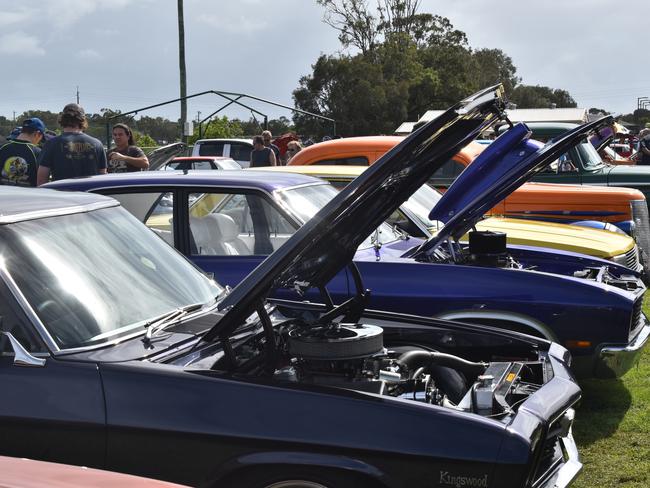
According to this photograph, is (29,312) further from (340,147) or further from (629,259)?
(340,147)

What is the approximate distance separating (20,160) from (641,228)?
22.5 ft

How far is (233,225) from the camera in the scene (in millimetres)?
6000

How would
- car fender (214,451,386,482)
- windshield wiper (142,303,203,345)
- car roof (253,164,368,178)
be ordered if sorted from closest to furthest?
car fender (214,451,386,482)
windshield wiper (142,303,203,345)
car roof (253,164,368,178)

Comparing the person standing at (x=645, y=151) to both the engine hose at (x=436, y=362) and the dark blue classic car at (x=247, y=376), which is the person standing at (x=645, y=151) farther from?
the engine hose at (x=436, y=362)

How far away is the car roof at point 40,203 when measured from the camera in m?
3.48

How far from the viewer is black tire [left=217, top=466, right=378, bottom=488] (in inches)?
115

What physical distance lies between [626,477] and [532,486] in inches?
72.3

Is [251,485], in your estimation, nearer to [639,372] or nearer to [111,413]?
[111,413]

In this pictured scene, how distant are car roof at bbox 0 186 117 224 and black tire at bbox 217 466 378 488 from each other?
1.38 meters

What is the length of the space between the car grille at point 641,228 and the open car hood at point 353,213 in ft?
21.8

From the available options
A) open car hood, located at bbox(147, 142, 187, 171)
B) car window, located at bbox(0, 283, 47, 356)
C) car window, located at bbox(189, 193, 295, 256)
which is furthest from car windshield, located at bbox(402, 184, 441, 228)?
open car hood, located at bbox(147, 142, 187, 171)

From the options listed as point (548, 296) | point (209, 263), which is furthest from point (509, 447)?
point (209, 263)

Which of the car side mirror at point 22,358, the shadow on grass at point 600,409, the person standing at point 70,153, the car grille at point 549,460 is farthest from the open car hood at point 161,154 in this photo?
the car grille at point 549,460

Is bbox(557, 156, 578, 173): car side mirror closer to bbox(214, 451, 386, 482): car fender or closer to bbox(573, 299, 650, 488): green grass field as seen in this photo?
bbox(573, 299, 650, 488): green grass field
